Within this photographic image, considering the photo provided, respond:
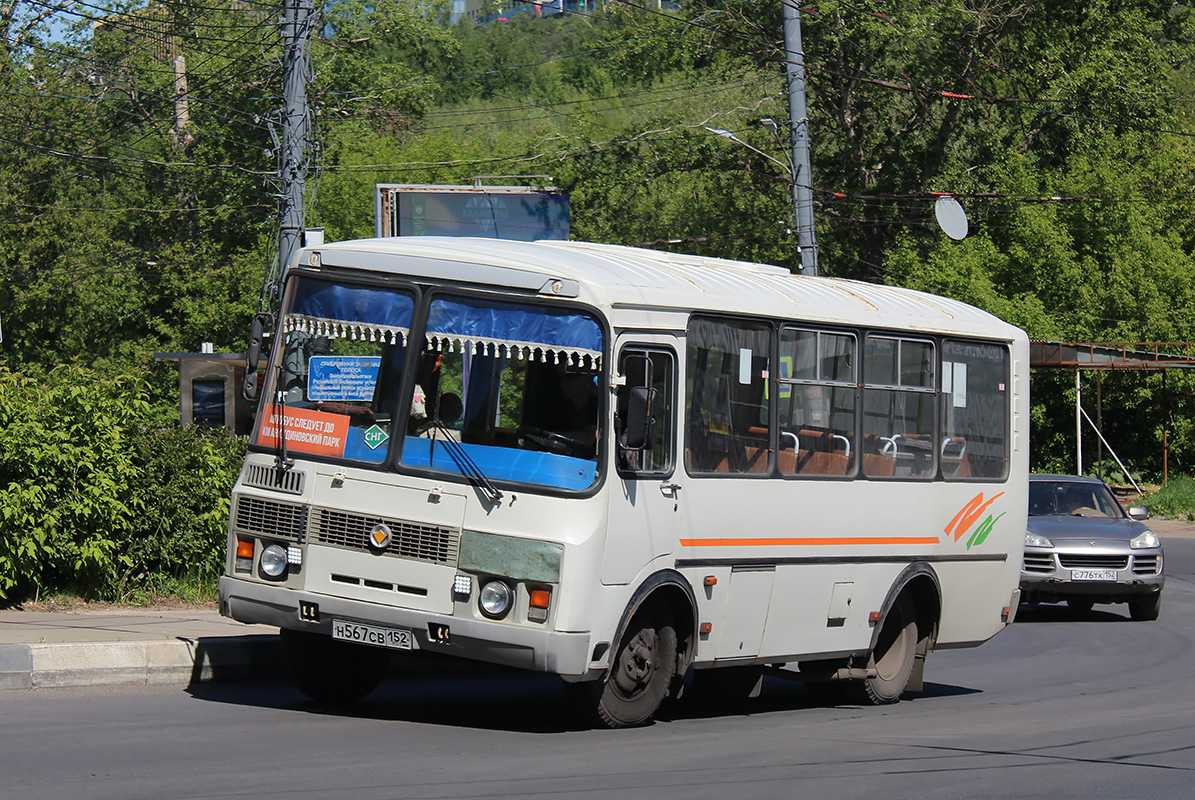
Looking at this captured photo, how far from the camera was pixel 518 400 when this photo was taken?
345 inches

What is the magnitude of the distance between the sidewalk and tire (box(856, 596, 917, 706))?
453 cm

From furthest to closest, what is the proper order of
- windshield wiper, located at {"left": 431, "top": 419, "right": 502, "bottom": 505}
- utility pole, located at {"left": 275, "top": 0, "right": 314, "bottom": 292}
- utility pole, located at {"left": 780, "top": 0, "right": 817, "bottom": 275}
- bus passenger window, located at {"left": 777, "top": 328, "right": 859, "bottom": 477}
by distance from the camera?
utility pole, located at {"left": 780, "top": 0, "right": 817, "bottom": 275}, utility pole, located at {"left": 275, "top": 0, "right": 314, "bottom": 292}, bus passenger window, located at {"left": 777, "top": 328, "right": 859, "bottom": 477}, windshield wiper, located at {"left": 431, "top": 419, "right": 502, "bottom": 505}

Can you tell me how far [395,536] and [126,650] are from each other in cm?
257

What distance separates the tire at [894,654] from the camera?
11711mm

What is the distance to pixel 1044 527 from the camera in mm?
18438

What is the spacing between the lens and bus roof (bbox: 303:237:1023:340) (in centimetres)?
885

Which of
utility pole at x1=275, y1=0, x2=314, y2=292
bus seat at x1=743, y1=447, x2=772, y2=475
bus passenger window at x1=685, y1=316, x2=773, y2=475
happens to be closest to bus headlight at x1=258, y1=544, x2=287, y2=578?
bus passenger window at x1=685, y1=316, x2=773, y2=475

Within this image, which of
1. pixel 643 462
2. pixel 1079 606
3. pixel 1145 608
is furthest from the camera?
pixel 1079 606

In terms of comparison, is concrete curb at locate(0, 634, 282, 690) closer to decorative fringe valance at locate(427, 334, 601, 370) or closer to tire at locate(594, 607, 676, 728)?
tire at locate(594, 607, 676, 728)

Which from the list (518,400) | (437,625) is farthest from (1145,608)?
(437,625)

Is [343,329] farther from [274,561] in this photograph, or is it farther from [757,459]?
[757,459]

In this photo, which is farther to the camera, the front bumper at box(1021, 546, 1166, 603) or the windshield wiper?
the front bumper at box(1021, 546, 1166, 603)

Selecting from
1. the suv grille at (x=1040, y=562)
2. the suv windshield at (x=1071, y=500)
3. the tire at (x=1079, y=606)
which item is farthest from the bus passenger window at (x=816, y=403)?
the tire at (x=1079, y=606)

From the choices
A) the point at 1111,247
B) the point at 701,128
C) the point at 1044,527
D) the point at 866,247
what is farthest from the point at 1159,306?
the point at 1044,527
